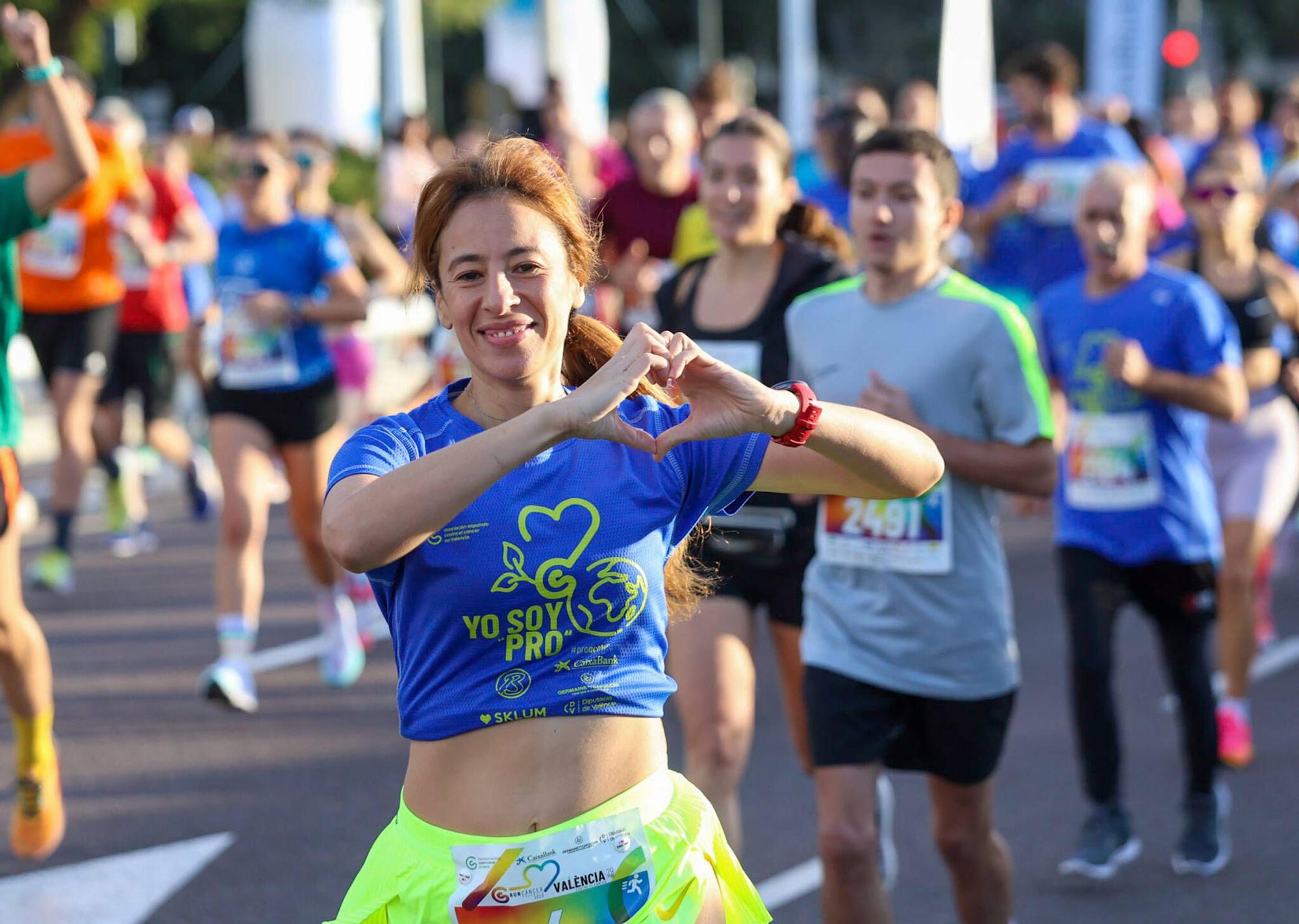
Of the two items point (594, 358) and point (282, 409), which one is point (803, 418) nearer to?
point (594, 358)

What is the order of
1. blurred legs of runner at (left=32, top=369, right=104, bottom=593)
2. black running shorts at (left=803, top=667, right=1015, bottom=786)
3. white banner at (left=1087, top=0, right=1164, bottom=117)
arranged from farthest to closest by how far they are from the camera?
white banner at (left=1087, top=0, right=1164, bottom=117), blurred legs of runner at (left=32, top=369, right=104, bottom=593), black running shorts at (left=803, top=667, right=1015, bottom=786)

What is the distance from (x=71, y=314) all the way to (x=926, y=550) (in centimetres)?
663

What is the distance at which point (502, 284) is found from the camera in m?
2.73

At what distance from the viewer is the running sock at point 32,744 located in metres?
5.49

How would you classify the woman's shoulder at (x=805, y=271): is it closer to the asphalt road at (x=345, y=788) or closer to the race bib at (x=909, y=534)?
the race bib at (x=909, y=534)

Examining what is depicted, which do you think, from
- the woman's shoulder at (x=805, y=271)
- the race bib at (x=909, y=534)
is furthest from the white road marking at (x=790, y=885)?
the woman's shoulder at (x=805, y=271)

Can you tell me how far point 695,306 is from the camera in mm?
5375

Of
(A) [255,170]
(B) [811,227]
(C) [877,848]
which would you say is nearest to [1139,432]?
(B) [811,227]

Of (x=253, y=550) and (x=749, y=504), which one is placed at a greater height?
(x=749, y=504)

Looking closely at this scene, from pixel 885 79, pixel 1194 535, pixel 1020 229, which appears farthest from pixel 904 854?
pixel 885 79

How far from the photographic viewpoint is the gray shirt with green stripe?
4371 mm


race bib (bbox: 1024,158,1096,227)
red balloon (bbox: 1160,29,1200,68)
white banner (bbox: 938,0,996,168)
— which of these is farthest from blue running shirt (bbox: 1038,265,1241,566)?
red balloon (bbox: 1160,29,1200,68)

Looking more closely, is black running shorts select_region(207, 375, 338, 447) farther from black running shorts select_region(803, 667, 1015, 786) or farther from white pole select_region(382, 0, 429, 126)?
white pole select_region(382, 0, 429, 126)

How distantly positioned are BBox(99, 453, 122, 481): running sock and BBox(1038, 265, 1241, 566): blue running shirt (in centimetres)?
664
